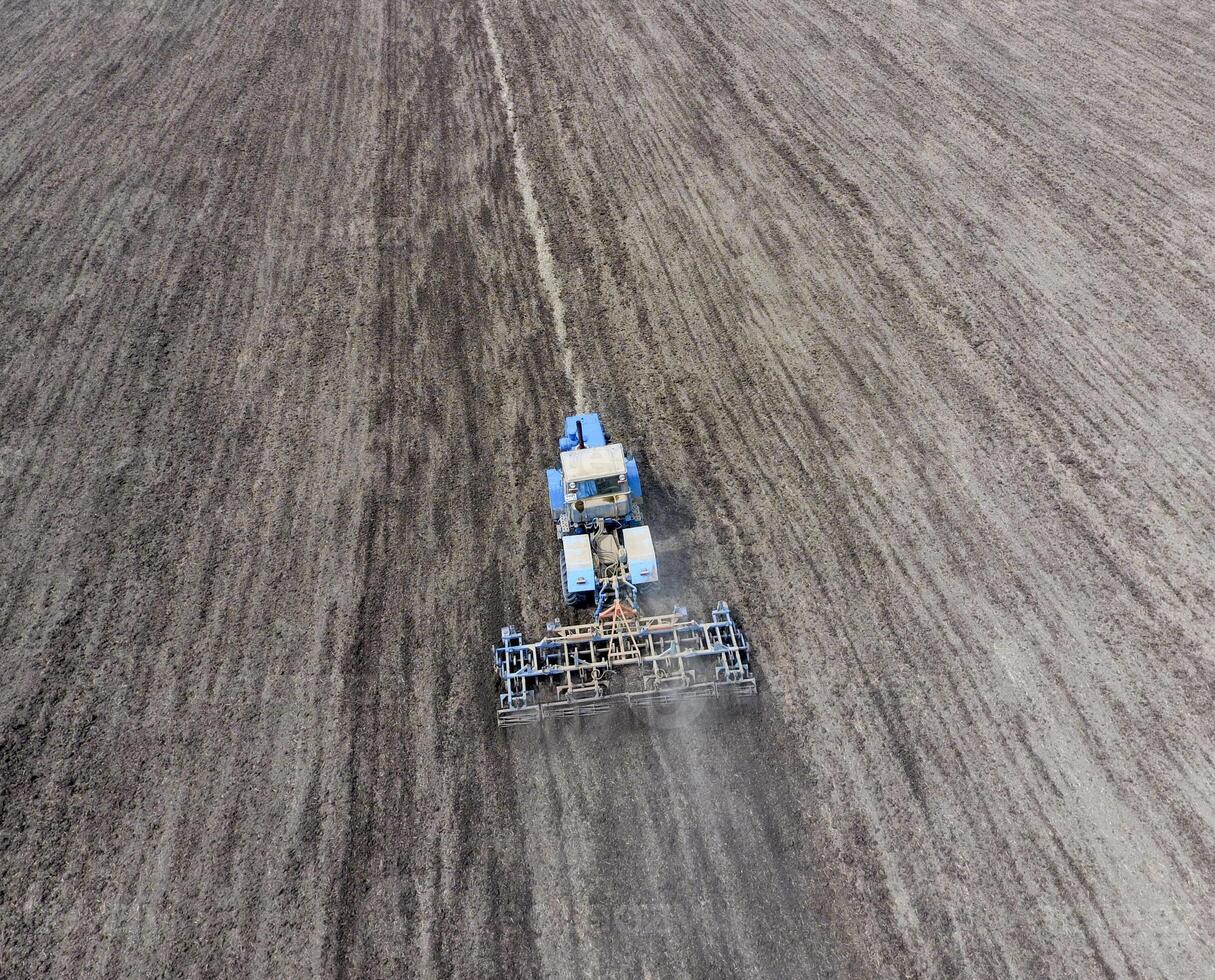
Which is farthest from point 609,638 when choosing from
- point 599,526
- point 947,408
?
point 947,408

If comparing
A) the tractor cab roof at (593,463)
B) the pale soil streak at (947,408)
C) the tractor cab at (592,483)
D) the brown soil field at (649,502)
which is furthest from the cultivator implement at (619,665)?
the tractor cab roof at (593,463)

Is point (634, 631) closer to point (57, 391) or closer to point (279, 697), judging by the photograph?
point (279, 697)

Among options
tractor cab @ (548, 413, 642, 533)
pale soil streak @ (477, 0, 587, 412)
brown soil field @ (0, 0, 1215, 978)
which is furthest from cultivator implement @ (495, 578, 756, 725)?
pale soil streak @ (477, 0, 587, 412)

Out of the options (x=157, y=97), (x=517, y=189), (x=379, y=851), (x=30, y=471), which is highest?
(x=157, y=97)

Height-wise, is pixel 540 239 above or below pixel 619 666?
above

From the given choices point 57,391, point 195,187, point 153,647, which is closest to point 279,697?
point 153,647

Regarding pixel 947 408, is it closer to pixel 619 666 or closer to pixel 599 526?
pixel 599 526
